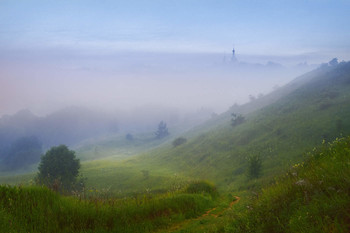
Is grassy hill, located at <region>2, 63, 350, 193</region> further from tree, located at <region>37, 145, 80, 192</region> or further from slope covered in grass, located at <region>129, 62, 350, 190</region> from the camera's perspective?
tree, located at <region>37, 145, 80, 192</region>

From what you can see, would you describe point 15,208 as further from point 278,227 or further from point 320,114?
point 320,114

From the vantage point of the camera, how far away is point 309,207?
5.59m

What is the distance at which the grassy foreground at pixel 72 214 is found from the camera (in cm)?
726

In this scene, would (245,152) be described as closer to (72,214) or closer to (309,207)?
(72,214)

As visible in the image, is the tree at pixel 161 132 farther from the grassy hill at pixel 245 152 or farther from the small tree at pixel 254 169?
the small tree at pixel 254 169

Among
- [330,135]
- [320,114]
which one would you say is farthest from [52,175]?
[320,114]

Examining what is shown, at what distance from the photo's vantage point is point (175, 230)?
938 cm

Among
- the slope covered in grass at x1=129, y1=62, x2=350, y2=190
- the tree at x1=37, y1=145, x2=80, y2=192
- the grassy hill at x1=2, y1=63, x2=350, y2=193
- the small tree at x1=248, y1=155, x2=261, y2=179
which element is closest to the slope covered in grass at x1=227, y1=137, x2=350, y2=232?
the slope covered in grass at x1=129, y1=62, x2=350, y2=190

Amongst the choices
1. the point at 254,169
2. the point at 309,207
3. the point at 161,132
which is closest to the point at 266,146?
the point at 254,169

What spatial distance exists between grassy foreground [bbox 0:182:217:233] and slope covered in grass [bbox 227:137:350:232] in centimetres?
425

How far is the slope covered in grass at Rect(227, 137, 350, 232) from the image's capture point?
15.8 feet

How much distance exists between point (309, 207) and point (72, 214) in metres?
8.11

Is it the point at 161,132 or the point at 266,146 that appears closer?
the point at 266,146

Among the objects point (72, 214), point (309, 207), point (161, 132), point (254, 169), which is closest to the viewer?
point (309, 207)
